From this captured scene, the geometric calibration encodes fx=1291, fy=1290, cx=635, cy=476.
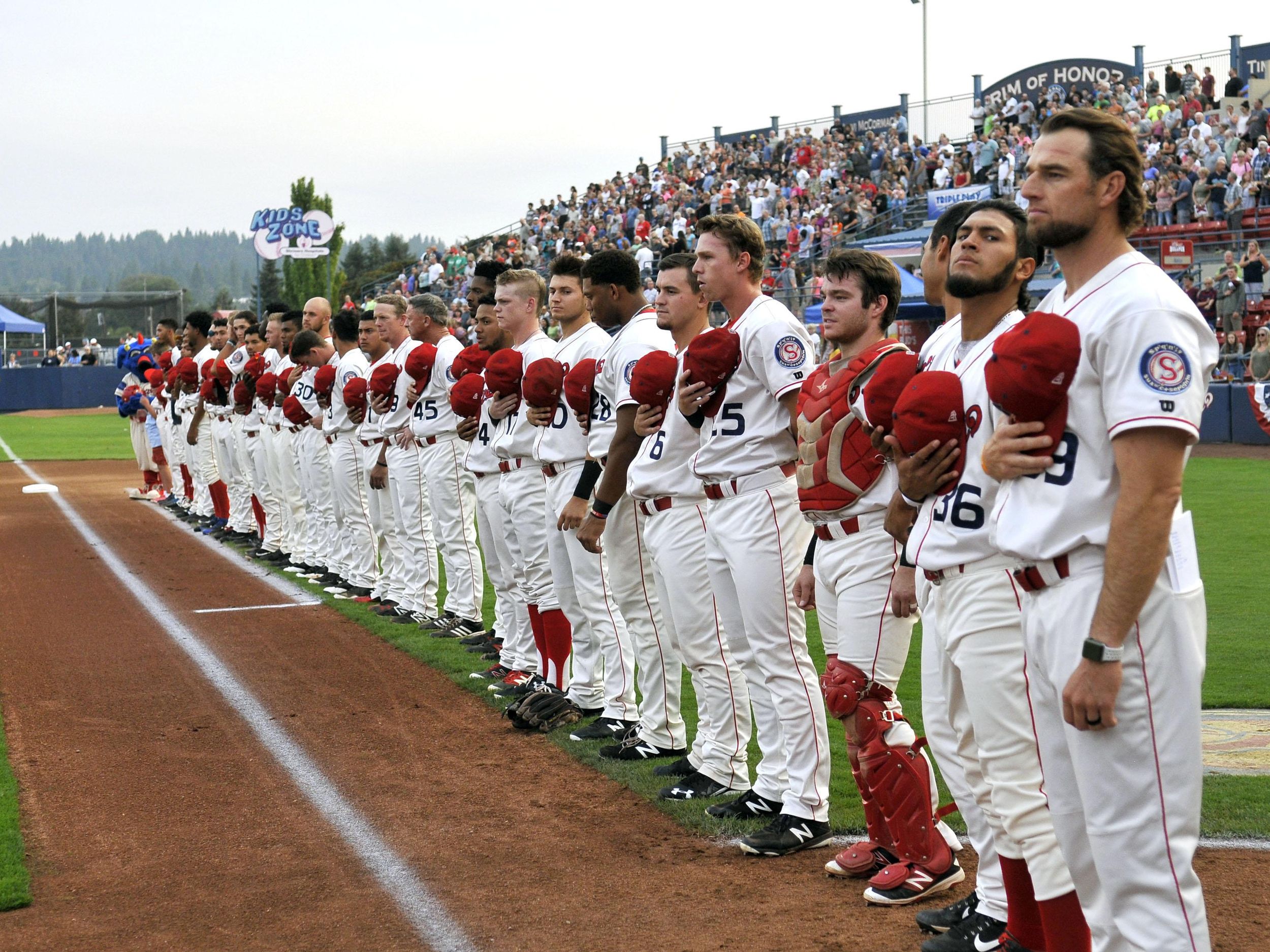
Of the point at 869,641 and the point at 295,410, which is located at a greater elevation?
the point at 295,410

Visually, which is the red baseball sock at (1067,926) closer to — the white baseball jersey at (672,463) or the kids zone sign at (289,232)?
the white baseball jersey at (672,463)

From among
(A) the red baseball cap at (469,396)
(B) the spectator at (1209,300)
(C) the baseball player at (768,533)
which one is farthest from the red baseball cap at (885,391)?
(B) the spectator at (1209,300)

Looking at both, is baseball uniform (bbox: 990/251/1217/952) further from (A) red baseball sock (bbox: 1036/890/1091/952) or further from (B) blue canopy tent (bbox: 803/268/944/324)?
(B) blue canopy tent (bbox: 803/268/944/324)

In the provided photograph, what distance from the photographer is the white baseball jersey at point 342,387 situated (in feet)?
36.8

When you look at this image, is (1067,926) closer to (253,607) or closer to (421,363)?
(421,363)

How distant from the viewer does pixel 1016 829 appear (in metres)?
3.55

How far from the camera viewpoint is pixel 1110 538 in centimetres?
273

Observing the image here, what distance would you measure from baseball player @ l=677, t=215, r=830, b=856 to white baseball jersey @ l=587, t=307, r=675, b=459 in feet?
2.62

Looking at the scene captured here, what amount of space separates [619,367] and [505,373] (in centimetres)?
151

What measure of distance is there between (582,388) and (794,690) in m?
2.24

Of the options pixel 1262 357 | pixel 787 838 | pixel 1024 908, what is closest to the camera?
pixel 1024 908

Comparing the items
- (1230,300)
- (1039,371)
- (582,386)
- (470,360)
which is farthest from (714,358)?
(1230,300)

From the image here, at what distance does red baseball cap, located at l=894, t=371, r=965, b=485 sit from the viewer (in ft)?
11.5

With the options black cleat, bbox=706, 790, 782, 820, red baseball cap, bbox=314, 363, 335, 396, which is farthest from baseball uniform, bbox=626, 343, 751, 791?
red baseball cap, bbox=314, 363, 335, 396
